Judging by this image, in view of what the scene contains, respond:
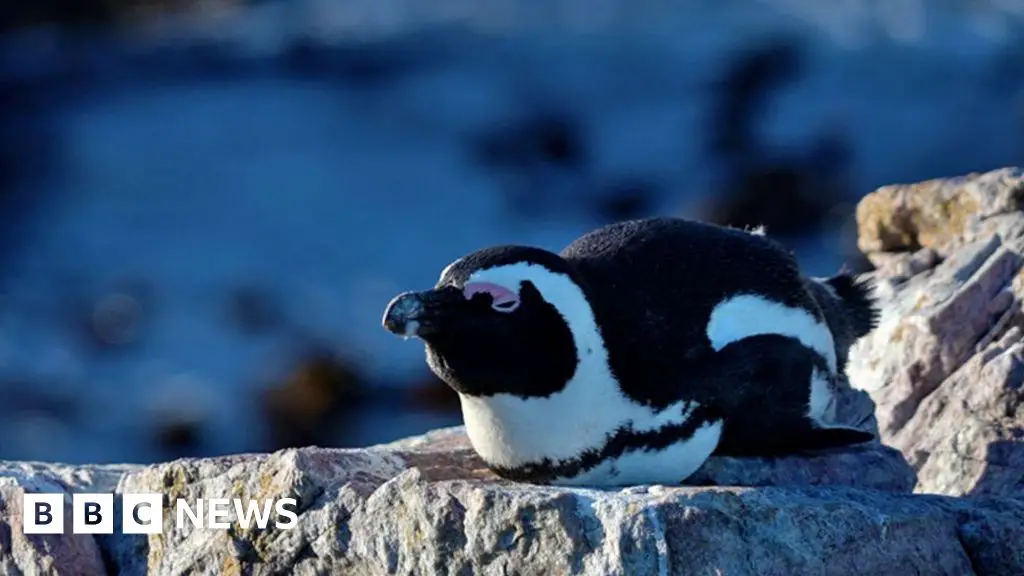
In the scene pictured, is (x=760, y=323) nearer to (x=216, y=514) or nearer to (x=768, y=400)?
(x=768, y=400)

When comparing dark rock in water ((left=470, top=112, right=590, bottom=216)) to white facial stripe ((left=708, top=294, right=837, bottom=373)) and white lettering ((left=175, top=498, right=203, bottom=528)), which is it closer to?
white facial stripe ((left=708, top=294, right=837, bottom=373))

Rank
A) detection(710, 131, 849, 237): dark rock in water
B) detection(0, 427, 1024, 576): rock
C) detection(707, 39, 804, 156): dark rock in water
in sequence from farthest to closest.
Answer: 1. detection(707, 39, 804, 156): dark rock in water
2. detection(710, 131, 849, 237): dark rock in water
3. detection(0, 427, 1024, 576): rock

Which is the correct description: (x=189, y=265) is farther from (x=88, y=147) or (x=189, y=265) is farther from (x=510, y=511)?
(x=510, y=511)

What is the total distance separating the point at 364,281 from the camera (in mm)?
8625

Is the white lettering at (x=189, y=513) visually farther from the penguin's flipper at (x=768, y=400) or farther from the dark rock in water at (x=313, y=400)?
the dark rock in water at (x=313, y=400)

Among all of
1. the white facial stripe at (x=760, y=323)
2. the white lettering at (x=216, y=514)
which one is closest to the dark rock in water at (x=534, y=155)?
the white facial stripe at (x=760, y=323)

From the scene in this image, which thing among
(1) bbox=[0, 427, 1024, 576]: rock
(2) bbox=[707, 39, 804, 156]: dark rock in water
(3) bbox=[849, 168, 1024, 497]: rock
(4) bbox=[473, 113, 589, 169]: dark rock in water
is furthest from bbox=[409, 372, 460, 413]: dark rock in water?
(1) bbox=[0, 427, 1024, 576]: rock

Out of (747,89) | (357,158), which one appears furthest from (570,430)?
(747,89)

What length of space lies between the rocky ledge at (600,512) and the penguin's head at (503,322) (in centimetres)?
20

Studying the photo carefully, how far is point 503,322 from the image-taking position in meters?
3.14

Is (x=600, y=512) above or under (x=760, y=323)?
under

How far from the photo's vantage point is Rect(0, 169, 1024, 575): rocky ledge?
2834 mm

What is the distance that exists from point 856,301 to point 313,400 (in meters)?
4.26

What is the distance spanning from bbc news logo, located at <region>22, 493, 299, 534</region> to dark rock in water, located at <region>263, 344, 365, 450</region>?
167 inches
